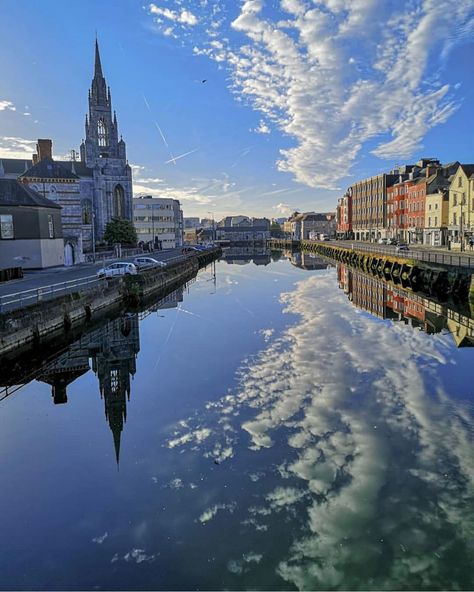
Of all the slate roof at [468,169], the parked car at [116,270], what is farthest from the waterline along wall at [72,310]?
the slate roof at [468,169]

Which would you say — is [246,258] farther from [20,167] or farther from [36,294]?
[36,294]

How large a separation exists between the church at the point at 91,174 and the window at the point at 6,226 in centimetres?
3061

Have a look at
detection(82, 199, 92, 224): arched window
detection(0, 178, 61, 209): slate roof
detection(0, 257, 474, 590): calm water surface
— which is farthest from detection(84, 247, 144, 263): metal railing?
detection(0, 257, 474, 590): calm water surface

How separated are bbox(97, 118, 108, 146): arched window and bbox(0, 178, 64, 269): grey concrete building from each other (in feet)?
223

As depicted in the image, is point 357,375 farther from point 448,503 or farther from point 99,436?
point 99,436

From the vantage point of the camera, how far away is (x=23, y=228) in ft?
156

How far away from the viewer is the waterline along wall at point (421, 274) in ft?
131

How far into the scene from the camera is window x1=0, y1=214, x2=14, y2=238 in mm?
46125

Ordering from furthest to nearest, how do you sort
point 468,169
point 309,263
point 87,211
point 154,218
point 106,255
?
point 154,218
point 87,211
point 309,263
point 106,255
point 468,169

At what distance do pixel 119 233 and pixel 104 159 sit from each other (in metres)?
29.4

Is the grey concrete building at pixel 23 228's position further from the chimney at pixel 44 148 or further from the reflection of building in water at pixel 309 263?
the chimney at pixel 44 148

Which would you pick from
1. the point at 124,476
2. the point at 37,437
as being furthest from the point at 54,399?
the point at 124,476

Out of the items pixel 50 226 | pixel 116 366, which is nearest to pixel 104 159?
pixel 50 226

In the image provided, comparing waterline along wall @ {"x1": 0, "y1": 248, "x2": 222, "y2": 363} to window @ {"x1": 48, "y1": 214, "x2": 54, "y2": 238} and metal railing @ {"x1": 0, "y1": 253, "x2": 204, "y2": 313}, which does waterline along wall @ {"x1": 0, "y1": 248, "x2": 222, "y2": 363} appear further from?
window @ {"x1": 48, "y1": 214, "x2": 54, "y2": 238}
